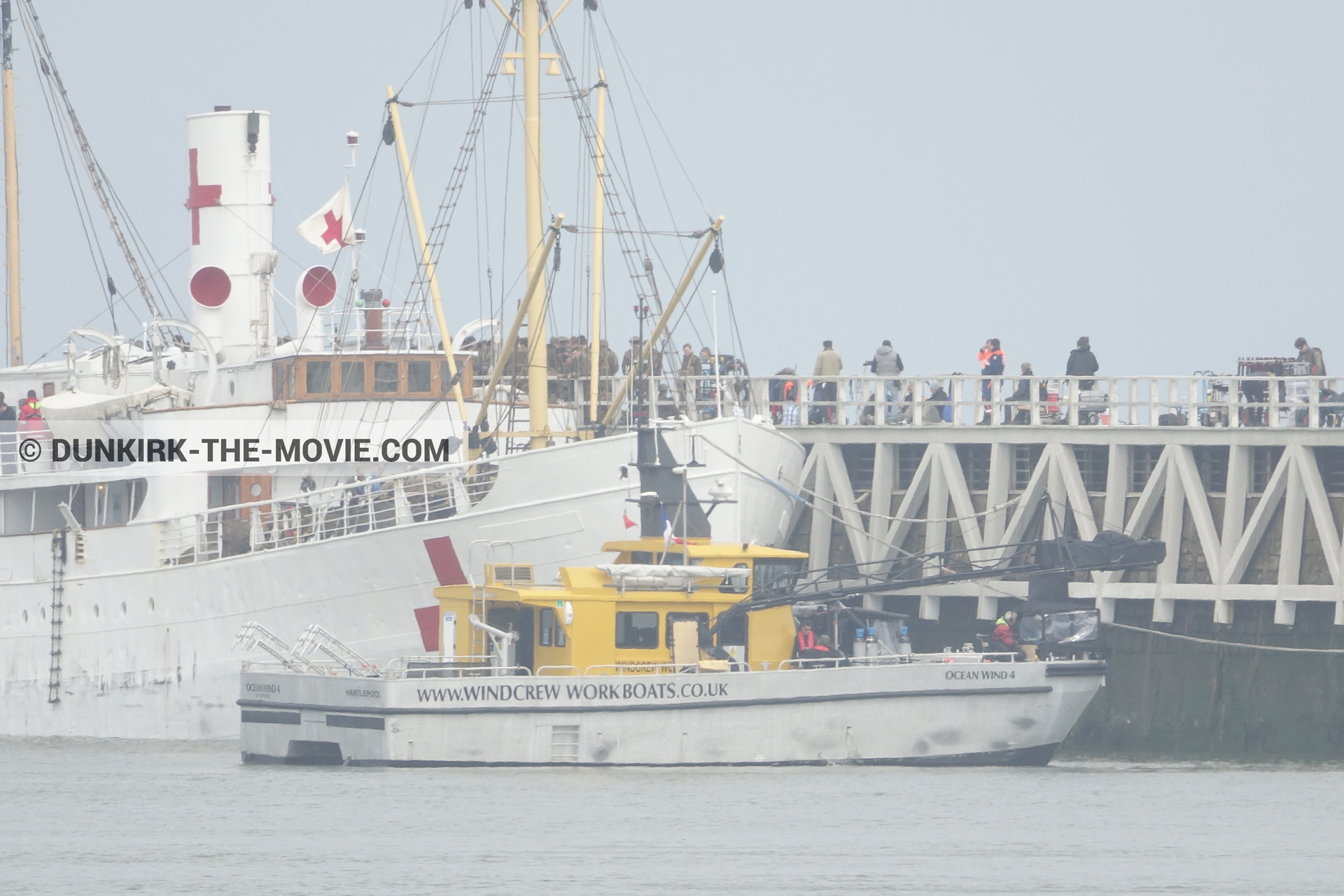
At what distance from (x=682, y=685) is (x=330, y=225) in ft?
47.1

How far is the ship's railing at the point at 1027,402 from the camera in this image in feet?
120

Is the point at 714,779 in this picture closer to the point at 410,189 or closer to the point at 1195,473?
the point at 1195,473

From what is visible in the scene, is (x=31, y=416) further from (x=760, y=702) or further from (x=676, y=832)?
(x=676, y=832)

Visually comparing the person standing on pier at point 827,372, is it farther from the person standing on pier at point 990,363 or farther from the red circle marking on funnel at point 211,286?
the red circle marking on funnel at point 211,286

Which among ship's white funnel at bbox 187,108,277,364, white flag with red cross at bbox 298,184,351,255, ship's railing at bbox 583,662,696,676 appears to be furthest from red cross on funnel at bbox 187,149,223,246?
ship's railing at bbox 583,662,696,676

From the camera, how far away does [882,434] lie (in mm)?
39062

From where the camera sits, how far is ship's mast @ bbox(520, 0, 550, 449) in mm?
37844

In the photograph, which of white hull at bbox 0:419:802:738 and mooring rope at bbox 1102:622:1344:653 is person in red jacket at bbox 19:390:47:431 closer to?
white hull at bbox 0:419:802:738

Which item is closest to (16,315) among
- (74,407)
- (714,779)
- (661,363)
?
(74,407)

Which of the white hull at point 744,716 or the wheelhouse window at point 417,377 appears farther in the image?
the wheelhouse window at point 417,377

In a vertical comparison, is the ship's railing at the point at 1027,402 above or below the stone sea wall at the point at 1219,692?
above

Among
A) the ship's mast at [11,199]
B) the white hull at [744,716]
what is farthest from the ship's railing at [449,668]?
the ship's mast at [11,199]

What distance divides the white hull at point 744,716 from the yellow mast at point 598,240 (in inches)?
295

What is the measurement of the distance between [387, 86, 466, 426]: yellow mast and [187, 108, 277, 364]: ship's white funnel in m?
3.41
